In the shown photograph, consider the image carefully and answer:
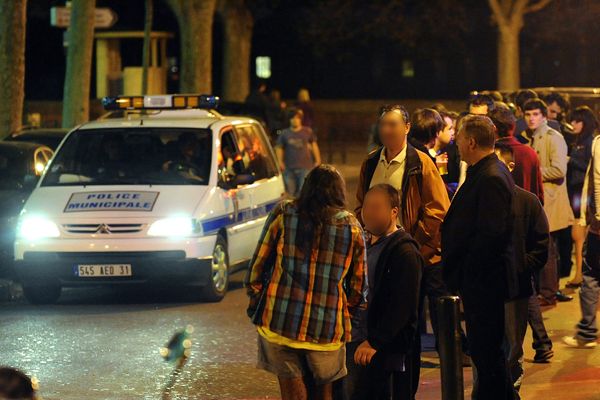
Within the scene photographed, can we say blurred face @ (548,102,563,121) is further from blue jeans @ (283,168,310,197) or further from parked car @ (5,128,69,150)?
parked car @ (5,128,69,150)

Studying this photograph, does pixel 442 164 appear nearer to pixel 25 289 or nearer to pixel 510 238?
pixel 510 238

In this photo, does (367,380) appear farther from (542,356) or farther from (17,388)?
(542,356)

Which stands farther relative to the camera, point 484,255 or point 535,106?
point 535,106

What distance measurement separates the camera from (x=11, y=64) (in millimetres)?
20641

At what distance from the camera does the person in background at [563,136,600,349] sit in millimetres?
9664

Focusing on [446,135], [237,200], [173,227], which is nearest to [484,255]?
[446,135]

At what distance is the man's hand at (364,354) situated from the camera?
6.22 m

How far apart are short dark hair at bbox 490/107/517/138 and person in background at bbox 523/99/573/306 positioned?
2280 mm

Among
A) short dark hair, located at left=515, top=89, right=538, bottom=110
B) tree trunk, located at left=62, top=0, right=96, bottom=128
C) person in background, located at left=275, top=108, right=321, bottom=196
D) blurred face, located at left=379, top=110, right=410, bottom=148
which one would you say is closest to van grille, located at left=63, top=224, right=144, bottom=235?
short dark hair, located at left=515, top=89, right=538, bottom=110

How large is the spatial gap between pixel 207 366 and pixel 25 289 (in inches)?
128

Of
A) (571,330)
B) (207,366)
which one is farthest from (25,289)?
(571,330)

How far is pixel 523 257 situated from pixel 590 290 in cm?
244

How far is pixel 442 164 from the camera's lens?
10.6m

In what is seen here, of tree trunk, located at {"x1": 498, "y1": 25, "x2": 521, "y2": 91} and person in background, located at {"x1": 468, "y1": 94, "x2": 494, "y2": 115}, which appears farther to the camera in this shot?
tree trunk, located at {"x1": 498, "y1": 25, "x2": 521, "y2": 91}
